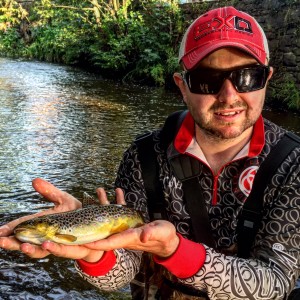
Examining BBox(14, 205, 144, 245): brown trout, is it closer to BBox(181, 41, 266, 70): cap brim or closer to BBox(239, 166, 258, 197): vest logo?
BBox(239, 166, 258, 197): vest logo

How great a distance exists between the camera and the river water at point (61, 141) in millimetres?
4008

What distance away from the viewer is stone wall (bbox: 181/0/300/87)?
12.2 meters

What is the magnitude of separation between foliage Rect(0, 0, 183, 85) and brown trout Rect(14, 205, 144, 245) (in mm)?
13902

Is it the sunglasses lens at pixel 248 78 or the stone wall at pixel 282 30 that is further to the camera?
the stone wall at pixel 282 30

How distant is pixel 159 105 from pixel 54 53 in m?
15.4

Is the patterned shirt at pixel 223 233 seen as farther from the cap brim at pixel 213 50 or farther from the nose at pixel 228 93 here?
the cap brim at pixel 213 50

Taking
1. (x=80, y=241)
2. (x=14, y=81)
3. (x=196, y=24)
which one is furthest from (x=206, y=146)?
(x=14, y=81)

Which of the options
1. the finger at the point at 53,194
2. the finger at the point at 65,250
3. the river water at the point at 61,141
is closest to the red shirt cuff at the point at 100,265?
the finger at the point at 65,250

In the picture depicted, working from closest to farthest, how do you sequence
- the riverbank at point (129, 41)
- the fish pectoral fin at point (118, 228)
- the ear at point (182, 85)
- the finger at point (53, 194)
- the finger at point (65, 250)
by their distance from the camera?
the finger at point (65, 250)
the fish pectoral fin at point (118, 228)
the finger at point (53, 194)
the ear at point (182, 85)
the riverbank at point (129, 41)

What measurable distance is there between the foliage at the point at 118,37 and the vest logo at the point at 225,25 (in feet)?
43.9

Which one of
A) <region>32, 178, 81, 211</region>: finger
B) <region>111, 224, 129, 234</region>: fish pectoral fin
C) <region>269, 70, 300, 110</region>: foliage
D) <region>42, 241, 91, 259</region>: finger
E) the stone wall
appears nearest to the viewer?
<region>42, 241, 91, 259</region>: finger

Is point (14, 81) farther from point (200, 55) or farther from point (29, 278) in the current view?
point (200, 55)

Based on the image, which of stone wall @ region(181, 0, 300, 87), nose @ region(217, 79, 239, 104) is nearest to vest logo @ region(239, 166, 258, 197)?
nose @ region(217, 79, 239, 104)

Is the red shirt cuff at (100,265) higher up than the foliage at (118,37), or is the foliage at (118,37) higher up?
the foliage at (118,37)
